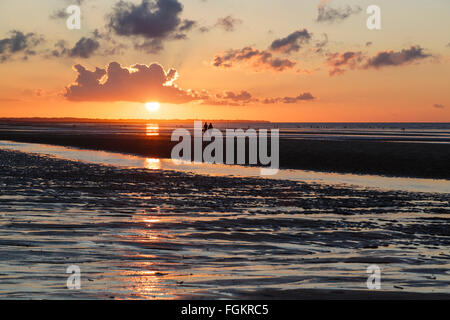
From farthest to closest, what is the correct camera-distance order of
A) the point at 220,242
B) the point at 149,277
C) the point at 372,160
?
the point at 372,160 < the point at 220,242 < the point at 149,277

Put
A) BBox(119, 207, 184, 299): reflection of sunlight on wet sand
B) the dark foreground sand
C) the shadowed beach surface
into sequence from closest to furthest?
BBox(119, 207, 184, 299): reflection of sunlight on wet sand → the shadowed beach surface → the dark foreground sand

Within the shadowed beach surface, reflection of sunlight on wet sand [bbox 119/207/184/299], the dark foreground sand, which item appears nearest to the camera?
reflection of sunlight on wet sand [bbox 119/207/184/299]

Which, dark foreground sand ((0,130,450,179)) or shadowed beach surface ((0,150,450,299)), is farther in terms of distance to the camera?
dark foreground sand ((0,130,450,179))

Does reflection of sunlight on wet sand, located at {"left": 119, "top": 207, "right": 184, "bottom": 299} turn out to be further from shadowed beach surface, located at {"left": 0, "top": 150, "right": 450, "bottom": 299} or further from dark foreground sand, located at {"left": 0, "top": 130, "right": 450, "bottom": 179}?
dark foreground sand, located at {"left": 0, "top": 130, "right": 450, "bottom": 179}

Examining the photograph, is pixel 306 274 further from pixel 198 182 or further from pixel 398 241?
pixel 198 182

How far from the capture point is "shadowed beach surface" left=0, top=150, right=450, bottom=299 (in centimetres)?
950

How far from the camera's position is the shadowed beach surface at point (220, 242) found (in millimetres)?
9500

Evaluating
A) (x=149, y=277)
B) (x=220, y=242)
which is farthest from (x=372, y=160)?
(x=149, y=277)

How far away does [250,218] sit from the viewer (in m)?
17.3

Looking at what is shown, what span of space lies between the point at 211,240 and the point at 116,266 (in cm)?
335

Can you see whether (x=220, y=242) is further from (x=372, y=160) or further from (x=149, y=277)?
(x=372, y=160)

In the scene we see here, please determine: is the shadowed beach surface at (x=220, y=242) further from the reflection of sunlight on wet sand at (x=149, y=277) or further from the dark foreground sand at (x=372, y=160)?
the dark foreground sand at (x=372, y=160)

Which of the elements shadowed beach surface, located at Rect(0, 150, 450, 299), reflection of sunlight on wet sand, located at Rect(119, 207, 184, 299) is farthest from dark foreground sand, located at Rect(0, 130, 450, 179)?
reflection of sunlight on wet sand, located at Rect(119, 207, 184, 299)

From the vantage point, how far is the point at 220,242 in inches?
528
